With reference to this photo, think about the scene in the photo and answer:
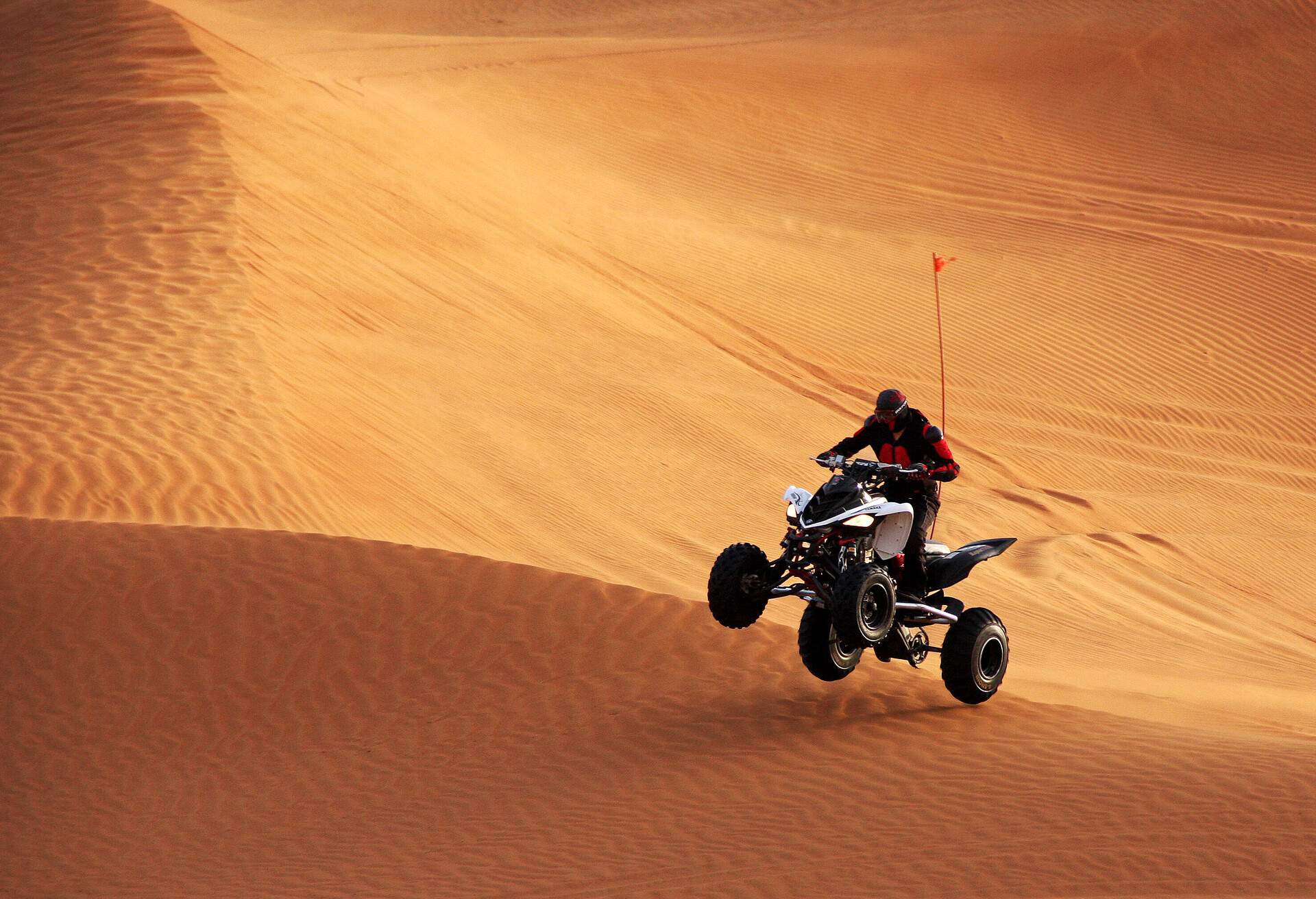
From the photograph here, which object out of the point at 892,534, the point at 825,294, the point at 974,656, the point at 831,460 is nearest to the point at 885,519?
the point at 892,534

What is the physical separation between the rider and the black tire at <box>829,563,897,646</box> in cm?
71

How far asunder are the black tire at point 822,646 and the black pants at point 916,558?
1.97 ft

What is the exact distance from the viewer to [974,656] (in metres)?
8.81

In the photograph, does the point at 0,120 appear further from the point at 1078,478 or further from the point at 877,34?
the point at 877,34

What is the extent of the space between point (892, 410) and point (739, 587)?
5.01 ft

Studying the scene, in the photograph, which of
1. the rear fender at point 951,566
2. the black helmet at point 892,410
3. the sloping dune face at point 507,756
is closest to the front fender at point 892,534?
the rear fender at point 951,566

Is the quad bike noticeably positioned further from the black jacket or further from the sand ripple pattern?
the sand ripple pattern

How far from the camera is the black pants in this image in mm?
8859

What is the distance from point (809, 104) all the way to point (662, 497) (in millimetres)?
16434

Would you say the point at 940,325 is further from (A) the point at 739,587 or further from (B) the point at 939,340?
(A) the point at 739,587

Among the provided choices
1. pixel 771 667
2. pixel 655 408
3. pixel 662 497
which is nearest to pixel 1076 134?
pixel 655 408

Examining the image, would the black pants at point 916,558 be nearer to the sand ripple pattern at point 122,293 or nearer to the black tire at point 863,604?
the black tire at point 863,604

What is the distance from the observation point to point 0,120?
21.2 m

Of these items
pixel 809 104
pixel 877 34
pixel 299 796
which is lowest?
pixel 299 796
